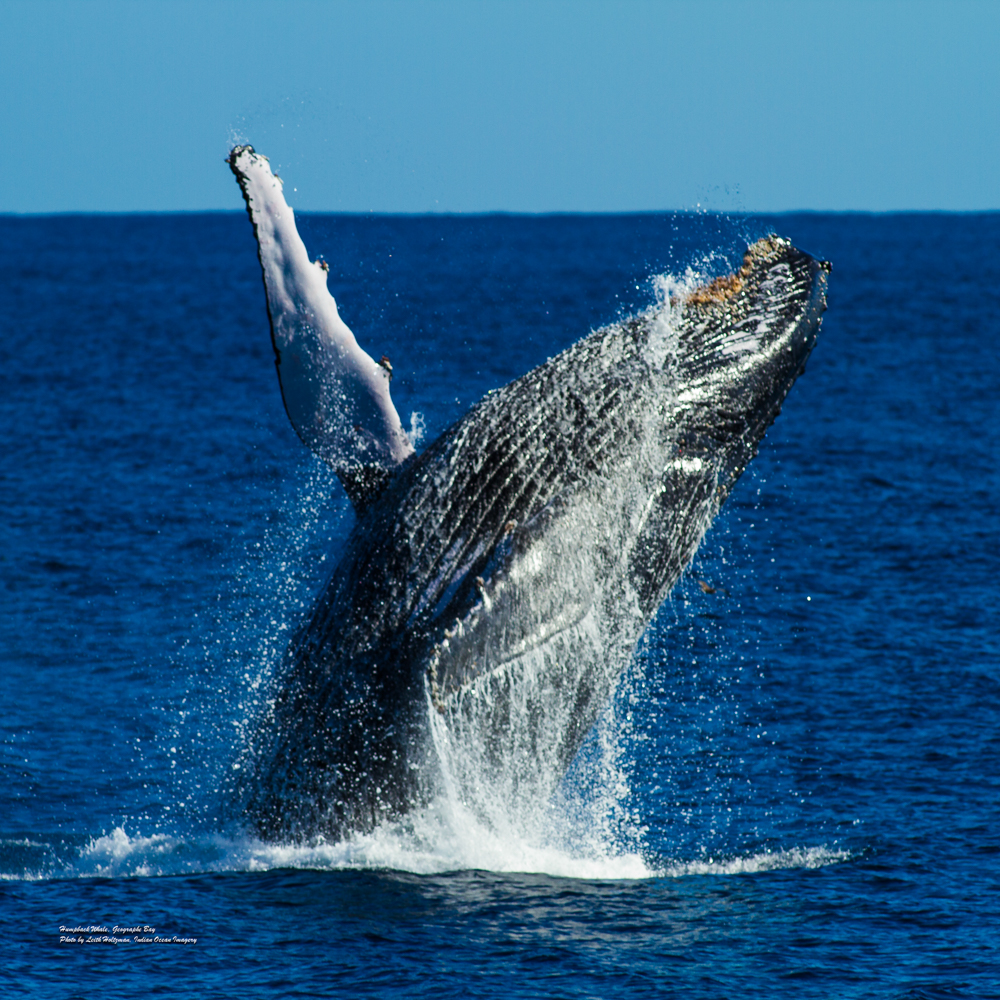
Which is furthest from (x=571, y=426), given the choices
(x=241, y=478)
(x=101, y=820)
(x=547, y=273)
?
(x=547, y=273)

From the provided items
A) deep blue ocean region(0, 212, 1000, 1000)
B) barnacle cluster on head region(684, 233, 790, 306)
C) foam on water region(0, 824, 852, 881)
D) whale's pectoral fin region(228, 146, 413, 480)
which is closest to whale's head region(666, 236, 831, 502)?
barnacle cluster on head region(684, 233, 790, 306)

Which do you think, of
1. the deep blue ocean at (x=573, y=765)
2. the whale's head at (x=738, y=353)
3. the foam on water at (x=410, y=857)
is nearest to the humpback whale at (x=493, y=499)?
the whale's head at (x=738, y=353)

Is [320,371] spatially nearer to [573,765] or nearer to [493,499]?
[493,499]

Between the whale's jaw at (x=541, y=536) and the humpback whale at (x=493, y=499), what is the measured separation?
2 centimetres

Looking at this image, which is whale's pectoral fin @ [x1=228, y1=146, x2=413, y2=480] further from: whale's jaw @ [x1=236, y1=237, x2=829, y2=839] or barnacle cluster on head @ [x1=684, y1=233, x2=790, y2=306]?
barnacle cluster on head @ [x1=684, y1=233, x2=790, y2=306]

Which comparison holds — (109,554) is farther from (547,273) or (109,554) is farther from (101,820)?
(547,273)

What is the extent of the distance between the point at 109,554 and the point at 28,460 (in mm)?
9092

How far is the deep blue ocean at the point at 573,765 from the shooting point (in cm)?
958

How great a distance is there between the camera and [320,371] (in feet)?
34.7

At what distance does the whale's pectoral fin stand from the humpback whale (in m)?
0.01

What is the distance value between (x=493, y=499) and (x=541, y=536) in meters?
0.59

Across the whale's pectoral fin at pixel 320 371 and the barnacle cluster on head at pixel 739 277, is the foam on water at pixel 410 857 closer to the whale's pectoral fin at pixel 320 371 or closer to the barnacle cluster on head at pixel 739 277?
the whale's pectoral fin at pixel 320 371

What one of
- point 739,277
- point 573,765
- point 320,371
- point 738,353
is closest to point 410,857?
point 573,765

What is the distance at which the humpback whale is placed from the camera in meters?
9.94
